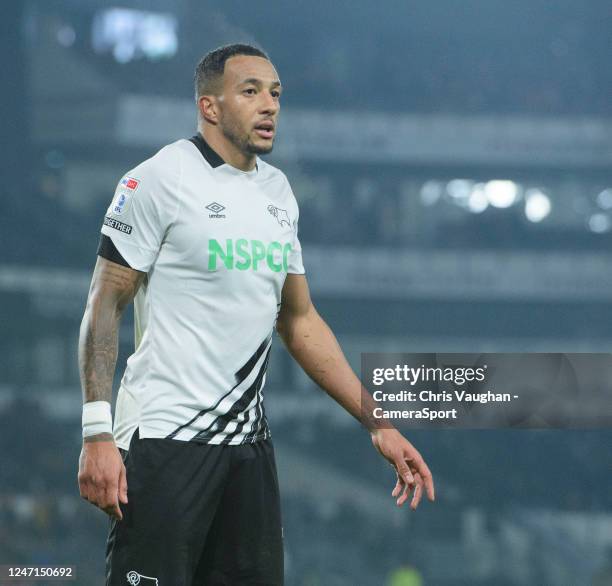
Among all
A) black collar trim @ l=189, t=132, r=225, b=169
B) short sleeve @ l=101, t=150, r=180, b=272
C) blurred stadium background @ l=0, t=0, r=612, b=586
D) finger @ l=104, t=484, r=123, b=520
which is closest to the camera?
finger @ l=104, t=484, r=123, b=520

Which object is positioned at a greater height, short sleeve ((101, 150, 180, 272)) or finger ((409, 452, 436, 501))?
short sleeve ((101, 150, 180, 272))

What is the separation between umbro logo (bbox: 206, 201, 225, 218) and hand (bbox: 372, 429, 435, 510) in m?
0.50

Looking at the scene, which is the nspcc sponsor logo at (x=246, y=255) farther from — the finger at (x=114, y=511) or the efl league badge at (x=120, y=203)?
the finger at (x=114, y=511)

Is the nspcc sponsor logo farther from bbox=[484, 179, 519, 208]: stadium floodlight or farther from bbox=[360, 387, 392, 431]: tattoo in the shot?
bbox=[484, 179, 519, 208]: stadium floodlight

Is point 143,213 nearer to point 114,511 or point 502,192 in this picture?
point 114,511

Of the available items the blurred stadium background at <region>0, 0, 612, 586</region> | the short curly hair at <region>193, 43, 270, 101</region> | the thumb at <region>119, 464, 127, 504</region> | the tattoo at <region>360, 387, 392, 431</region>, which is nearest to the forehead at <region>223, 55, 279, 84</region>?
the short curly hair at <region>193, 43, 270, 101</region>

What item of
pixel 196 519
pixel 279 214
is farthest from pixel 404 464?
pixel 279 214

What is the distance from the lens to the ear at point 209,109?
5.90 ft

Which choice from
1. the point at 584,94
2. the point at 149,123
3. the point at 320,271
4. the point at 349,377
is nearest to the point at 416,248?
the point at 320,271

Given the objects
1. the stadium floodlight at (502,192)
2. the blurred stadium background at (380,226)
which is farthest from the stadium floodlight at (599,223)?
the stadium floodlight at (502,192)

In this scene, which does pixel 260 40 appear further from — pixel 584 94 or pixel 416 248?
pixel 584 94

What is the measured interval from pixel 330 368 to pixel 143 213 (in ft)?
1.55

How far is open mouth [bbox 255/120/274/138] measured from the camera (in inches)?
69.6

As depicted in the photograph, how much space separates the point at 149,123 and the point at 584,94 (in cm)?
142
